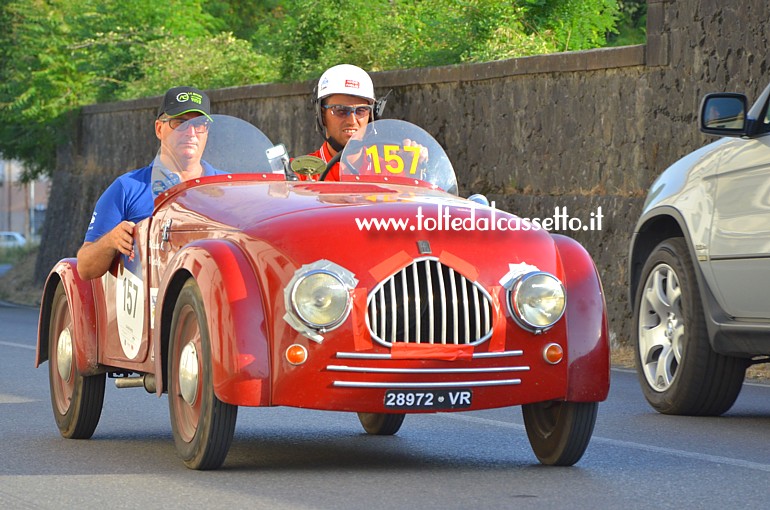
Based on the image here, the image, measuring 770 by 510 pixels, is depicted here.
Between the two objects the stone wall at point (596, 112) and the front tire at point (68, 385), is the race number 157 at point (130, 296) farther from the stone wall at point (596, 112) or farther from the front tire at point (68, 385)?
the stone wall at point (596, 112)

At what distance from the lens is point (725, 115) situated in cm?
908

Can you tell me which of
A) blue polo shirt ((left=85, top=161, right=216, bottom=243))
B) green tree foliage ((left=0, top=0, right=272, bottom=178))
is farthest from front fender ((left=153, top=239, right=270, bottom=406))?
green tree foliage ((left=0, top=0, right=272, bottom=178))

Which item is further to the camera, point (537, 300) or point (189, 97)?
point (189, 97)

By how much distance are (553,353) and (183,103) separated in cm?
A: 267

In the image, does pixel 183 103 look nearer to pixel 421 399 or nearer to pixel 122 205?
pixel 122 205

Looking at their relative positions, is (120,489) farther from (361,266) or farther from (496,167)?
(496,167)

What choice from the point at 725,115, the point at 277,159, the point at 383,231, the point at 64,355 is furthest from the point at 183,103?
the point at 725,115

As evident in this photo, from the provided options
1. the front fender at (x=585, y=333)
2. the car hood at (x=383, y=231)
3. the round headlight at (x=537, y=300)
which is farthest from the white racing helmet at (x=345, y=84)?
the round headlight at (x=537, y=300)

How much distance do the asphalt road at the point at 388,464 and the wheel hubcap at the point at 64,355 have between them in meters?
0.32

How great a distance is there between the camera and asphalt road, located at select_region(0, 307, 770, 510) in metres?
6.37

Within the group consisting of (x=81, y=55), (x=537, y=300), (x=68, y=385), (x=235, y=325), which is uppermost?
(x=81, y=55)

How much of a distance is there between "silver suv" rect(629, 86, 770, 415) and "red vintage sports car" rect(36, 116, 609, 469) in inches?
84.4

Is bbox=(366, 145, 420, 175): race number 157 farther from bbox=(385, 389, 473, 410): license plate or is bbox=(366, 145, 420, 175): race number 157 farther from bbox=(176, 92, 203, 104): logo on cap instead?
bbox=(385, 389, 473, 410): license plate

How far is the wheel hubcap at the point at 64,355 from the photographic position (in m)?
8.69
